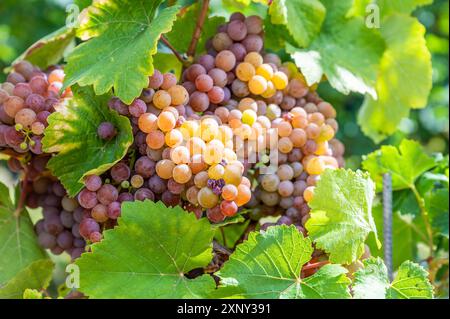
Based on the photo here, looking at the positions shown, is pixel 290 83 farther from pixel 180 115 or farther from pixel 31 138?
pixel 31 138

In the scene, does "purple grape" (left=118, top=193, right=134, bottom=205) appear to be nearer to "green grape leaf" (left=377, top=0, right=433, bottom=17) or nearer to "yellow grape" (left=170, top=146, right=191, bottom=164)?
"yellow grape" (left=170, top=146, right=191, bottom=164)

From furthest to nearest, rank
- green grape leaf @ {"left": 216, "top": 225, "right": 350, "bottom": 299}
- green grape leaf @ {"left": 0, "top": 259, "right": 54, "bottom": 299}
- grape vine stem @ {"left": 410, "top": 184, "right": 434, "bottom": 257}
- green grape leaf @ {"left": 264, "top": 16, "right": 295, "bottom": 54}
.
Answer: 1. grape vine stem @ {"left": 410, "top": 184, "right": 434, "bottom": 257}
2. green grape leaf @ {"left": 264, "top": 16, "right": 295, "bottom": 54}
3. green grape leaf @ {"left": 0, "top": 259, "right": 54, "bottom": 299}
4. green grape leaf @ {"left": 216, "top": 225, "right": 350, "bottom": 299}

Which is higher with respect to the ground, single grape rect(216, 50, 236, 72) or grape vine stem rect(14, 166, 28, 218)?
single grape rect(216, 50, 236, 72)

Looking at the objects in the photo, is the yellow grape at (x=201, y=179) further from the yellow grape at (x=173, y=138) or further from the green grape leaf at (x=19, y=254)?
the green grape leaf at (x=19, y=254)

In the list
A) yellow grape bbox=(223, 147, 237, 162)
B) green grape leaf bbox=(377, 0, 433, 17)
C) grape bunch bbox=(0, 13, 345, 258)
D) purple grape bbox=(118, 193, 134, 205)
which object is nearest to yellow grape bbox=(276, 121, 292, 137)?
grape bunch bbox=(0, 13, 345, 258)

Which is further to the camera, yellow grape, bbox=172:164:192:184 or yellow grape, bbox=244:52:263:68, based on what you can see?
yellow grape, bbox=244:52:263:68

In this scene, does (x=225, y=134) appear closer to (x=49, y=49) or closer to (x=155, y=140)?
(x=155, y=140)

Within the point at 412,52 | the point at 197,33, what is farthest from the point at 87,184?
the point at 412,52
